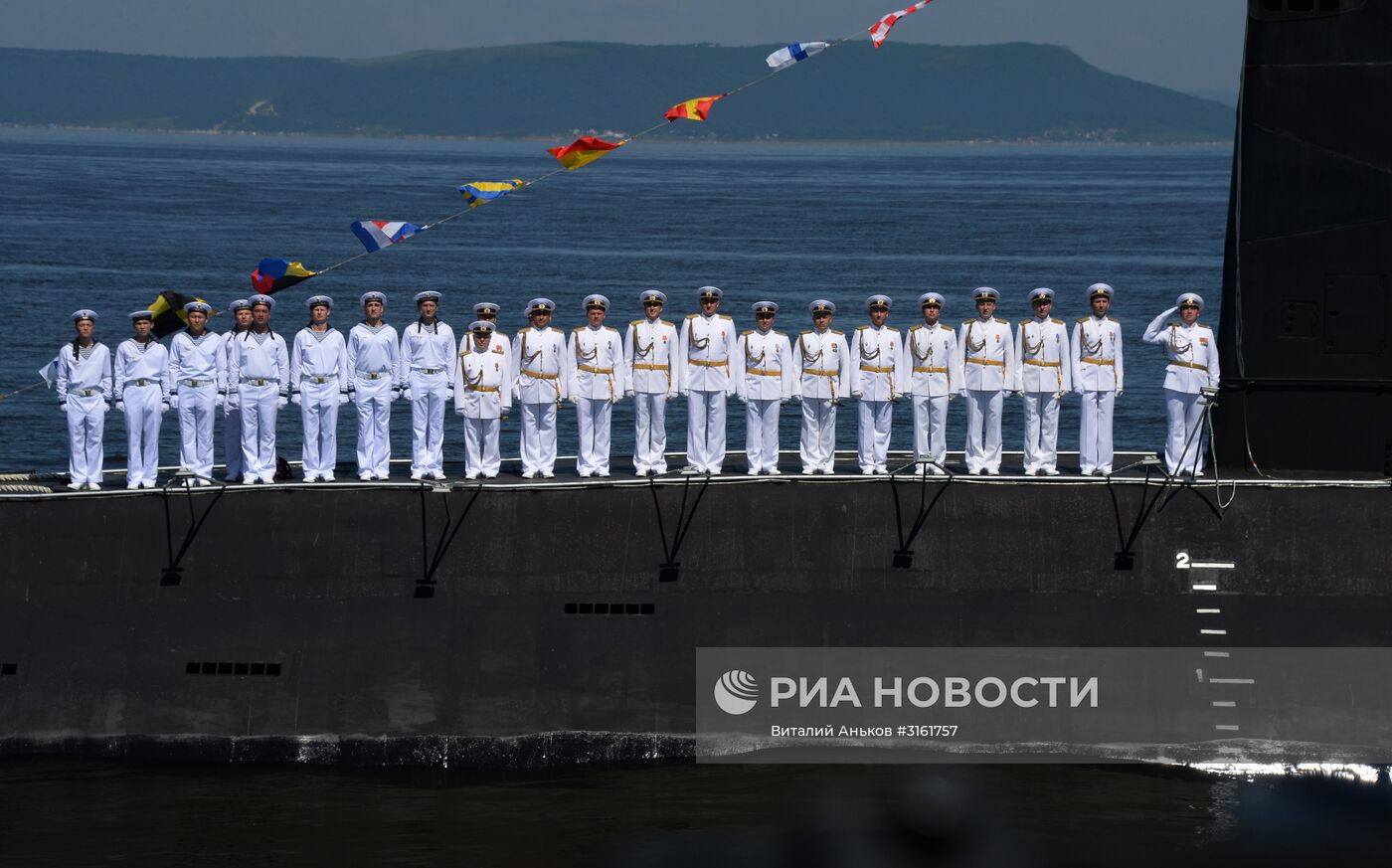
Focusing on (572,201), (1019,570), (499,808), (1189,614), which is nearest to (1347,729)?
(1189,614)

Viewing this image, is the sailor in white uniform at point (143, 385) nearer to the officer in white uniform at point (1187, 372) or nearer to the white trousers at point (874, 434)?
the white trousers at point (874, 434)

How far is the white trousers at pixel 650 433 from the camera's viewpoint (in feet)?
72.2

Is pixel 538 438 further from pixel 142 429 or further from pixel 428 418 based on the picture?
pixel 142 429

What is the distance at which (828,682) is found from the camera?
65.6ft

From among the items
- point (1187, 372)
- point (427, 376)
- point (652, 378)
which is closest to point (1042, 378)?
point (1187, 372)

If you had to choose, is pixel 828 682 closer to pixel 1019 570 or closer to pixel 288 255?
pixel 1019 570

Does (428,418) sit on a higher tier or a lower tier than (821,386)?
lower

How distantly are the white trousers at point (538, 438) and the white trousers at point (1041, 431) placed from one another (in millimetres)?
5549

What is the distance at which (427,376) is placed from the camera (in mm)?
22078

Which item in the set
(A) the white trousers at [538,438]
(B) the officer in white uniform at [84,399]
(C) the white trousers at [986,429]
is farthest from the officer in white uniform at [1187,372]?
(B) the officer in white uniform at [84,399]

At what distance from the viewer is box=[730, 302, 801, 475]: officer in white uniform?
2189 cm

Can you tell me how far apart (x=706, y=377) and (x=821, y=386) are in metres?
1.35

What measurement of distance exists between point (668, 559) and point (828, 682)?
7.06ft

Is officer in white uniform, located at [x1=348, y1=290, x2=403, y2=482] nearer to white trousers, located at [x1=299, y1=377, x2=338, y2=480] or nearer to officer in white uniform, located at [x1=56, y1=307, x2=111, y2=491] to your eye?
white trousers, located at [x1=299, y1=377, x2=338, y2=480]
